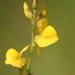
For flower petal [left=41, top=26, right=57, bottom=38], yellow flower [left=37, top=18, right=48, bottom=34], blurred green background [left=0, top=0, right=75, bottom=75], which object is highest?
yellow flower [left=37, top=18, right=48, bottom=34]

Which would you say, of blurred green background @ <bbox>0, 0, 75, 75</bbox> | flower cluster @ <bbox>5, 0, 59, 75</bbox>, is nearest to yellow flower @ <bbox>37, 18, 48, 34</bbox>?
flower cluster @ <bbox>5, 0, 59, 75</bbox>

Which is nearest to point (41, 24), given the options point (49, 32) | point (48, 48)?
point (49, 32)

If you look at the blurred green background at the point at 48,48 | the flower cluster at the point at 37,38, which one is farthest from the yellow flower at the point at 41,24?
the blurred green background at the point at 48,48

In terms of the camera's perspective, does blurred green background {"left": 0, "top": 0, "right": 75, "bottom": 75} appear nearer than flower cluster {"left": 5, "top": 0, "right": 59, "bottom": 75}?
No

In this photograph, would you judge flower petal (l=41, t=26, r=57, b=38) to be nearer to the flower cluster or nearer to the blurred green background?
the flower cluster

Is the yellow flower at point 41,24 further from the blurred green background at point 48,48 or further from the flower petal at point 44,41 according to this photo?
the blurred green background at point 48,48

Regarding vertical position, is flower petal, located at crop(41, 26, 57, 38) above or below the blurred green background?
above

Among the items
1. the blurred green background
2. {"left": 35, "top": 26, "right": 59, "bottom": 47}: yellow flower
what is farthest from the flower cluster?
the blurred green background

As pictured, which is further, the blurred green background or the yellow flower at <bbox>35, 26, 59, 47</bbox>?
the blurred green background

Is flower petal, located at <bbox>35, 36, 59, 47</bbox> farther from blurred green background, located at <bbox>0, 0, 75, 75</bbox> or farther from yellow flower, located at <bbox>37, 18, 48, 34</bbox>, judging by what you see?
blurred green background, located at <bbox>0, 0, 75, 75</bbox>
